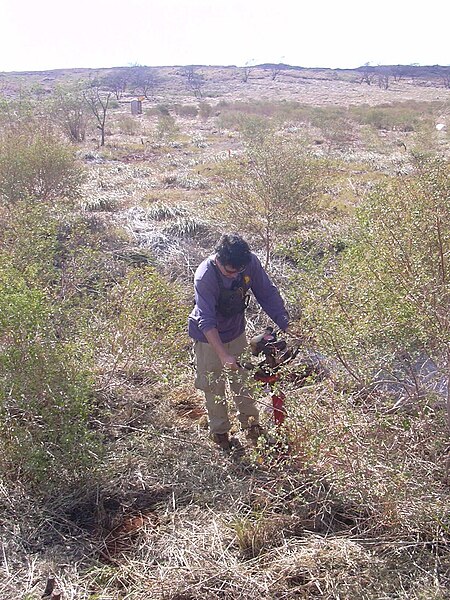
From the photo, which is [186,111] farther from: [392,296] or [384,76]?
[384,76]

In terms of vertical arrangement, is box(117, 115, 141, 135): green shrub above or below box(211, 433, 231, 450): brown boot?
above

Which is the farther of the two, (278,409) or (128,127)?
(128,127)

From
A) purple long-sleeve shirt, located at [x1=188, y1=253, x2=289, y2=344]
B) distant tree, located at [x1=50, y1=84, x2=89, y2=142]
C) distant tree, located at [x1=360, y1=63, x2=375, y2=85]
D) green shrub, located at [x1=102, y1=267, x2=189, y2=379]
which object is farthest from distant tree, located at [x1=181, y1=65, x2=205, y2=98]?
purple long-sleeve shirt, located at [x1=188, y1=253, x2=289, y2=344]

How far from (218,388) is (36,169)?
6.14 meters

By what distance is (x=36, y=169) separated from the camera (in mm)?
8500

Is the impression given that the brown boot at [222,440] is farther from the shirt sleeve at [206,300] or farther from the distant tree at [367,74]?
the distant tree at [367,74]

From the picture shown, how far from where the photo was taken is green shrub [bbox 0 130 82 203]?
8.19 m

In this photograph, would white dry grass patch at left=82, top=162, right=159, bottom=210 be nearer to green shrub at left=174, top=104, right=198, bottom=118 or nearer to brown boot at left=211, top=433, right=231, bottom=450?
brown boot at left=211, top=433, right=231, bottom=450

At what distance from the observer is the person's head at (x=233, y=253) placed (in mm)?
3076

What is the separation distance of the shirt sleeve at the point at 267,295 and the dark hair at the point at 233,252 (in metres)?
0.26

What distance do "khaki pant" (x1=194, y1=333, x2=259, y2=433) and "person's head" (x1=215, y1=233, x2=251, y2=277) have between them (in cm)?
58

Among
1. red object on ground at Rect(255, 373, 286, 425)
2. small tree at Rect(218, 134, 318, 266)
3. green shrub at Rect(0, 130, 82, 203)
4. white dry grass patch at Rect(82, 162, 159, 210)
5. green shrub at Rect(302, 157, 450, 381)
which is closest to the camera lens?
green shrub at Rect(302, 157, 450, 381)

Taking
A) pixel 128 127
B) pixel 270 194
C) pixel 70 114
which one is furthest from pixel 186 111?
pixel 270 194

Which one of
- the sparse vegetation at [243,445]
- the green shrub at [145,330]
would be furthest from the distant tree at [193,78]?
the sparse vegetation at [243,445]
